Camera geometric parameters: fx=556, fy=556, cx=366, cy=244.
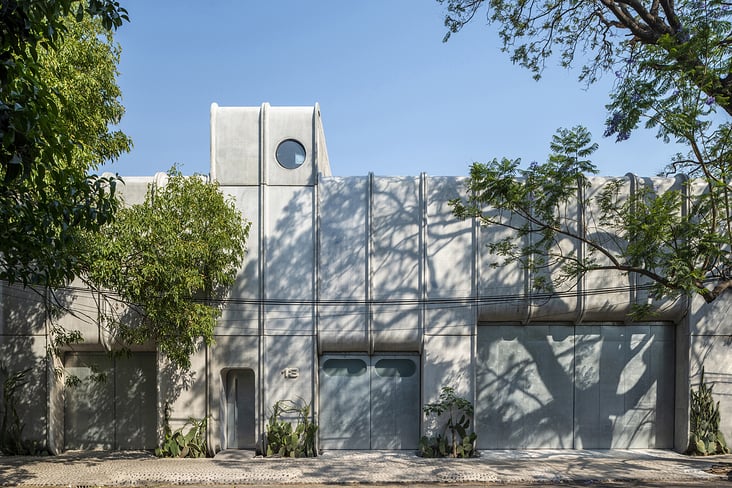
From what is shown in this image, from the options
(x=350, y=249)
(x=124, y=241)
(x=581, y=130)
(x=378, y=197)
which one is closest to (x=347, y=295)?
(x=350, y=249)

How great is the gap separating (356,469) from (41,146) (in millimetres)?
8920

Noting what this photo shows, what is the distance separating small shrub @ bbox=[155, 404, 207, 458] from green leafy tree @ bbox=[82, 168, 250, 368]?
164 centimetres

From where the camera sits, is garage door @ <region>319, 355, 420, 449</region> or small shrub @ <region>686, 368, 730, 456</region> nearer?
small shrub @ <region>686, 368, 730, 456</region>

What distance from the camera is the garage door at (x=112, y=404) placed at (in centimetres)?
1325

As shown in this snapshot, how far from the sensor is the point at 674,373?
13320 mm

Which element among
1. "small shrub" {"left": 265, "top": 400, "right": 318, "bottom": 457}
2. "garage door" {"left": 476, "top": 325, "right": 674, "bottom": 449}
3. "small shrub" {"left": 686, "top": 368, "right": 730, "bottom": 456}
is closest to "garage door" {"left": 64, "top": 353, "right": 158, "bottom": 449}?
"small shrub" {"left": 265, "top": 400, "right": 318, "bottom": 457}

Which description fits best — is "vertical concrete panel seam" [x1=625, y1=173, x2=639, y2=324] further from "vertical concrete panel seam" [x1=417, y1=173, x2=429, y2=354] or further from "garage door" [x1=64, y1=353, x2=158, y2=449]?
"garage door" [x1=64, y1=353, x2=158, y2=449]

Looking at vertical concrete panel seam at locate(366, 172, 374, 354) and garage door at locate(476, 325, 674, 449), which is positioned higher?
vertical concrete panel seam at locate(366, 172, 374, 354)

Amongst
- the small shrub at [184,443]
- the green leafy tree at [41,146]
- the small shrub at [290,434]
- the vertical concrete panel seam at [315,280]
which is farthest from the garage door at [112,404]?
the green leafy tree at [41,146]

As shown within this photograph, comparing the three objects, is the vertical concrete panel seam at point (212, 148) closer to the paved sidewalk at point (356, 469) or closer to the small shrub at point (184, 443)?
the small shrub at point (184, 443)

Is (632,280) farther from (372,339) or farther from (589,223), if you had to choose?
(372,339)

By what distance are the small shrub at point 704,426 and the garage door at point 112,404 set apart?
1247 centimetres

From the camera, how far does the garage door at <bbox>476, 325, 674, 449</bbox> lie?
43.5ft

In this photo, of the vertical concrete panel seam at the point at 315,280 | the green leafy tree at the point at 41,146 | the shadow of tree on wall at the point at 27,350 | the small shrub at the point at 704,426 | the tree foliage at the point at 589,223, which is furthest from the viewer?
the vertical concrete panel seam at the point at 315,280
